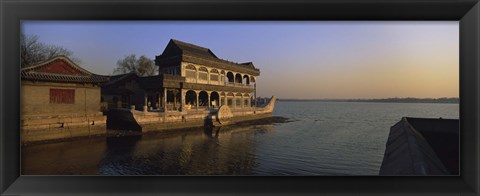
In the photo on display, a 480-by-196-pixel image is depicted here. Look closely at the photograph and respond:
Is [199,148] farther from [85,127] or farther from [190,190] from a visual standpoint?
[190,190]

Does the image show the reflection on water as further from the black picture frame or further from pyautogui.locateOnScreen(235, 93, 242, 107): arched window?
pyautogui.locateOnScreen(235, 93, 242, 107): arched window

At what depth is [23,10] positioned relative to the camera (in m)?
2.33

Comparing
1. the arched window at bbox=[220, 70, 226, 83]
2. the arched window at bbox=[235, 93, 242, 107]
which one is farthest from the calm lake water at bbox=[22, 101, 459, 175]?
the arched window at bbox=[235, 93, 242, 107]

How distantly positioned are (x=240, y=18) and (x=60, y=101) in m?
13.0

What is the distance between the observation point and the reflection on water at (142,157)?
7.94m

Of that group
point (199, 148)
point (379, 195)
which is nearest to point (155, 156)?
point (199, 148)

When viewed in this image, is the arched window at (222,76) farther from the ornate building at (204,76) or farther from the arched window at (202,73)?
the arched window at (202,73)

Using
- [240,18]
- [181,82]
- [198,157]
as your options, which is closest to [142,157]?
[198,157]

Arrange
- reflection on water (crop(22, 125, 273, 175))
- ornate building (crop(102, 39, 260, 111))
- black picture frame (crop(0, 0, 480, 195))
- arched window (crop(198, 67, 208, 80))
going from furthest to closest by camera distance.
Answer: arched window (crop(198, 67, 208, 80)), ornate building (crop(102, 39, 260, 111)), reflection on water (crop(22, 125, 273, 175)), black picture frame (crop(0, 0, 480, 195))

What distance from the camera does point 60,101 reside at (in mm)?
11820

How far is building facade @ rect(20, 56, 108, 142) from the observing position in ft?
35.0

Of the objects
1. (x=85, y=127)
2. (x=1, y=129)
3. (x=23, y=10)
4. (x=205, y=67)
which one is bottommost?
(x=85, y=127)

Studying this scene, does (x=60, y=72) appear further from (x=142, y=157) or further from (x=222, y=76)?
(x=222, y=76)

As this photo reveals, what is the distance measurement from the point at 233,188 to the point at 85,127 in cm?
1305
